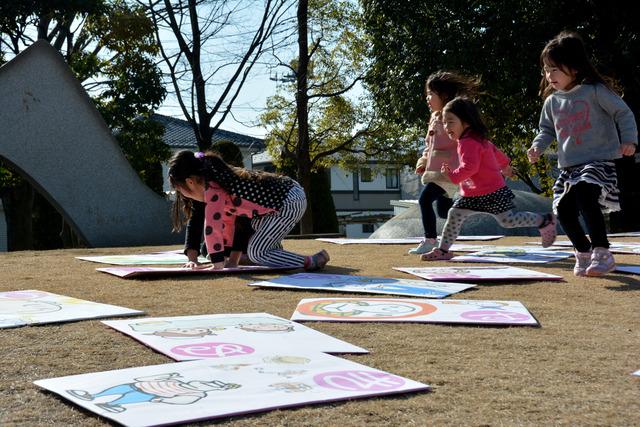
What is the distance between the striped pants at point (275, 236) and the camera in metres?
5.44

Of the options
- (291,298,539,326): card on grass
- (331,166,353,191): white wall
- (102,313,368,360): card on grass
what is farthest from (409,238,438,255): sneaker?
(331,166,353,191): white wall

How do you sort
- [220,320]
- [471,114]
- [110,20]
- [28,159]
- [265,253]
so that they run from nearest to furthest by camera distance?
[220,320]
[265,253]
[471,114]
[28,159]
[110,20]

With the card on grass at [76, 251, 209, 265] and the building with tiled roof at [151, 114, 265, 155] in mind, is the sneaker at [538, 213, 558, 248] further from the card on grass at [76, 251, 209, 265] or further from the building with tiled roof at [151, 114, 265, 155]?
the building with tiled roof at [151, 114, 265, 155]

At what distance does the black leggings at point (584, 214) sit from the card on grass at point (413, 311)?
1.36m

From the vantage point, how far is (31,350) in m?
2.68

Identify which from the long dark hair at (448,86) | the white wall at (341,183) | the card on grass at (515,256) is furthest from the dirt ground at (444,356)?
the white wall at (341,183)

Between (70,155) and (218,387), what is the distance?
9.69m

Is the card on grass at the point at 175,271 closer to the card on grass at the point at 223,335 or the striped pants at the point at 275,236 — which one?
the striped pants at the point at 275,236

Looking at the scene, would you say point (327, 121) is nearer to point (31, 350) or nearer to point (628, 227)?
point (628, 227)

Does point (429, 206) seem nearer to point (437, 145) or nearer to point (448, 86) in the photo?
point (437, 145)

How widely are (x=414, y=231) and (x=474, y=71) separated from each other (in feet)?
16.9

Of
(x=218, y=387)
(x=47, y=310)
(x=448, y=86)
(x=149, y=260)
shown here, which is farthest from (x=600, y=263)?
(x=149, y=260)

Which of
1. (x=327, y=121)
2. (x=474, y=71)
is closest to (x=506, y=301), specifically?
(x=474, y=71)

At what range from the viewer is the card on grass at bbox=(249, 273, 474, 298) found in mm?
4035
